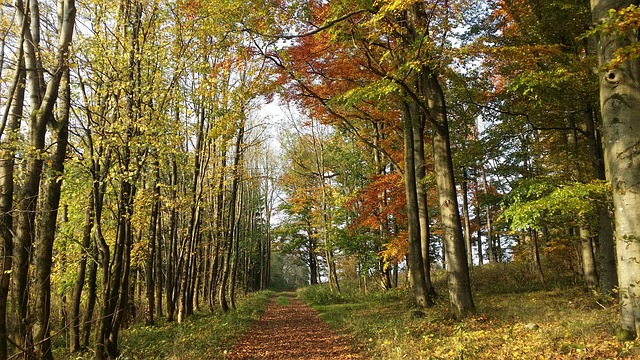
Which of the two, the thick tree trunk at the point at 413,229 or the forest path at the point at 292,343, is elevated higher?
the thick tree trunk at the point at 413,229

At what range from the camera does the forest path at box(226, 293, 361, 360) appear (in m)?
8.49

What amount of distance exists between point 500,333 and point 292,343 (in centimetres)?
521

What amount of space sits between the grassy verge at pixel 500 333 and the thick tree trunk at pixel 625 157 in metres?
0.65

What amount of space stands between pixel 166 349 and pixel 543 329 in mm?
8035

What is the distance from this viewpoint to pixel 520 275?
18.3 m

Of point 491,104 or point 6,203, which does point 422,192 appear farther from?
point 6,203

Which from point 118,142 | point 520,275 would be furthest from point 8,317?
point 520,275

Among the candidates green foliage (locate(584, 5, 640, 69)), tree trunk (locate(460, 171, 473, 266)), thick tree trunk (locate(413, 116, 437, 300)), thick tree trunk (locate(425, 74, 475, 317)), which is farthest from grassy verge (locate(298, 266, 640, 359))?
tree trunk (locate(460, 171, 473, 266))

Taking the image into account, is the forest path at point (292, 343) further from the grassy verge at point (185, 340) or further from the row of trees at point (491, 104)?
the row of trees at point (491, 104)

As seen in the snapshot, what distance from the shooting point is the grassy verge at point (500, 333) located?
5.62 m

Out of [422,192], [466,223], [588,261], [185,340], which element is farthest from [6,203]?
[466,223]

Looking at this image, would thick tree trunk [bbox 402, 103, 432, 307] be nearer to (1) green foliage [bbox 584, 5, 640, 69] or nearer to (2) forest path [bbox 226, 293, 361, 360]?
(2) forest path [bbox 226, 293, 361, 360]

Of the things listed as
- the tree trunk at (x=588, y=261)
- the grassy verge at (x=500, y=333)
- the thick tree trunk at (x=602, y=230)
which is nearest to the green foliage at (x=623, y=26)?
the grassy verge at (x=500, y=333)

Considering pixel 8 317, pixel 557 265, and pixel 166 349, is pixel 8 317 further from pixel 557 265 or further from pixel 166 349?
pixel 557 265
